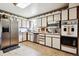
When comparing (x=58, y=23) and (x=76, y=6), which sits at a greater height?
(x=76, y=6)

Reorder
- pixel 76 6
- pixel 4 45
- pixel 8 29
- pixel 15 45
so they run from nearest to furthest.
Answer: pixel 76 6, pixel 4 45, pixel 8 29, pixel 15 45

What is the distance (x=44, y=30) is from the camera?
3.57 m

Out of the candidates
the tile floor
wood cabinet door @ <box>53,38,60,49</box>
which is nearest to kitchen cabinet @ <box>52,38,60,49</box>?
wood cabinet door @ <box>53,38,60,49</box>

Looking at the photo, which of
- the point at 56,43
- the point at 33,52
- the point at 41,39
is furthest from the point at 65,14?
the point at 33,52

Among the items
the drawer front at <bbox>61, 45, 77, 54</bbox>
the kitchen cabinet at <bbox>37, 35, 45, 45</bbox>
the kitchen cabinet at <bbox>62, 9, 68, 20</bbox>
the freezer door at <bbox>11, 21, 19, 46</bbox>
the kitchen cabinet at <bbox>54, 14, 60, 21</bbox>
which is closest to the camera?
the drawer front at <bbox>61, 45, 77, 54</bbox>

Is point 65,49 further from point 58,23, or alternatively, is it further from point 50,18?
point 50,18

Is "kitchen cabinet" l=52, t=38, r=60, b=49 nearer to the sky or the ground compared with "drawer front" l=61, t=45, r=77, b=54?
nearer to the sky

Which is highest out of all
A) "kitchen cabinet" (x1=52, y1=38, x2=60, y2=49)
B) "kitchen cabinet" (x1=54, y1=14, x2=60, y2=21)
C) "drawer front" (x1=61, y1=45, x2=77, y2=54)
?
"kitchen cabinet" (x1=54, y1=14, x2=60, y2=21)

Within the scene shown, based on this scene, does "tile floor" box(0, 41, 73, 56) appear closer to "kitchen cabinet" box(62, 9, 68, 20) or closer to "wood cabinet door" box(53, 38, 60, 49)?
"wood cabinet door" box(53, 38, 60, 49)

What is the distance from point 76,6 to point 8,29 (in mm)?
2754

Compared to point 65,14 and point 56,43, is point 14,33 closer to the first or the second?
point 56,43

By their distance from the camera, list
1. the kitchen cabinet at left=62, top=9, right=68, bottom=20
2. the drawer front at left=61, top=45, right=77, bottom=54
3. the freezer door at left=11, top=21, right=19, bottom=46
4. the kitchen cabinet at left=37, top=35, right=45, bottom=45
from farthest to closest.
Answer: the kitchen cabinet at left=37, top=35, right=45, bottom=45 < the freezer door at left=11, top=21, right=19, bottom=46 < the kitchen cabinet at left=62, top=9, right=68, bottom=20 < the drawer front at left=61, top=45, right=77, bottom=54

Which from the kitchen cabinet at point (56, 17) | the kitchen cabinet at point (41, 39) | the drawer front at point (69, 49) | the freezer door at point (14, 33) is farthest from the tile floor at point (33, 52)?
the kitchen cabinet at point (56, 17)

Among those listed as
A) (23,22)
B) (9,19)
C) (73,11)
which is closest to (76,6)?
(73,11)
